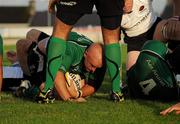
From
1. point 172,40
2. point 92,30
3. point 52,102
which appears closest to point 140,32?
point 172,40

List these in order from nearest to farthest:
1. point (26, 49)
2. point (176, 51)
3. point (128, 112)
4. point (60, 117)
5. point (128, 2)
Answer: point (60, 117) → point (128, 112) → point (176, 51) → point (128, 2) → point (26, 49)

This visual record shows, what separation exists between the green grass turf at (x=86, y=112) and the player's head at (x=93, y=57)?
37 cm

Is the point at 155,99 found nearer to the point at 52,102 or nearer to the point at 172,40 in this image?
the point at 172,40

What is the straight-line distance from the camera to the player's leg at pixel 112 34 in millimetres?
5230

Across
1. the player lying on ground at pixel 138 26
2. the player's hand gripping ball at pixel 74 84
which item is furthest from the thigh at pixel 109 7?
the player lying on ground at pixel 138 26

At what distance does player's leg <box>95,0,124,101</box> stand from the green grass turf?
0.22 m

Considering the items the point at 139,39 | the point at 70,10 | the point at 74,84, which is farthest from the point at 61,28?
the point at 139,39

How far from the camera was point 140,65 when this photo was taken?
18.3 ft

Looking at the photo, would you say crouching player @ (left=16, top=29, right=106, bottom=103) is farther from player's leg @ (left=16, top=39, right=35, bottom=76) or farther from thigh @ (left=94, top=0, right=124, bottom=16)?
thigh @ (left=94, top=0, right=124, bottom=16)

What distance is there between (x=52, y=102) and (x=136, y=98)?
41.7 inches

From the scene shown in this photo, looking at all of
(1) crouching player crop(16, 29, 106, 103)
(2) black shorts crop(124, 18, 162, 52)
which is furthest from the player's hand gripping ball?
(2) black shorts crop(124, 18, 162, 52)

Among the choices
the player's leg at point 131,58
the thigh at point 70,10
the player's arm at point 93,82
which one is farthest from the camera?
the player's leg at point 131,58

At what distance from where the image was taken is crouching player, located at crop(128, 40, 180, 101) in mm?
5434

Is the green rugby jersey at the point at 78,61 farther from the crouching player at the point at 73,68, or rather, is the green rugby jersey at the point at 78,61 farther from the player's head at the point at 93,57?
the player's head at the point at 93,57
